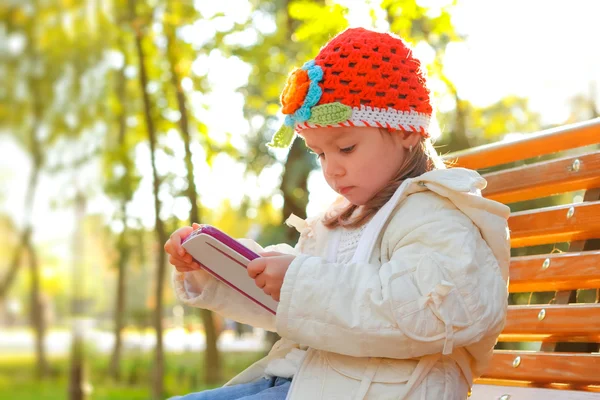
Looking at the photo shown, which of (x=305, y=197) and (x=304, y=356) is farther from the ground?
(x=305, y=197)

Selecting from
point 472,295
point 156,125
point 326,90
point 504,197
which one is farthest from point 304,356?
point 156,125

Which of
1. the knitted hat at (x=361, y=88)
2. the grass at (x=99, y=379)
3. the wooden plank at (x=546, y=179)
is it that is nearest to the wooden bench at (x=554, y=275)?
the wooden plank at (x=546, y=179)

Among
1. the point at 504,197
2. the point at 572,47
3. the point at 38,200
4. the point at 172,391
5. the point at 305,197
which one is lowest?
the point at 172,391

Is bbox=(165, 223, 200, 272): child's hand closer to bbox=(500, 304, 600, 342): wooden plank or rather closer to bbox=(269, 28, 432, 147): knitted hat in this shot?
bbox=(269, 28, 432, 147): knitted hat

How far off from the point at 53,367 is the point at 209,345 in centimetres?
472

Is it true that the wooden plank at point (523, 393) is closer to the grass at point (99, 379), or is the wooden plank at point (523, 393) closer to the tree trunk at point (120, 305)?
the tree trunk at point (120, 305)

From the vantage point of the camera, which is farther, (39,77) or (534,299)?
(39,77)

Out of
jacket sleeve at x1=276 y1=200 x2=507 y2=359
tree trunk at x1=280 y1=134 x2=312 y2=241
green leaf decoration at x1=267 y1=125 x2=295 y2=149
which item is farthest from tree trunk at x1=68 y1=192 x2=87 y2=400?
jacket sleeve at x1=276 y1=200 x2=507 y2=359

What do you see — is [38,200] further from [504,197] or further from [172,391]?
[504,197]

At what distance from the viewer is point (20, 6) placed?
903 cm

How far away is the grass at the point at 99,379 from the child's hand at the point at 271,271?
9261mm

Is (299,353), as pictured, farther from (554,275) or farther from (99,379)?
(99,379)

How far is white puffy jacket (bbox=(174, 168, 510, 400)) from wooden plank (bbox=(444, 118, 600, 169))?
0.76 meters

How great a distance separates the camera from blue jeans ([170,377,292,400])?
6.23ft
